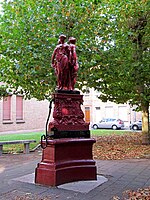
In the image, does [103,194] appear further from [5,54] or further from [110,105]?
[110,105]

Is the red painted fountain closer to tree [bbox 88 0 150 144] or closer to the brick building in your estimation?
tree [bbox 88 0 150 144]

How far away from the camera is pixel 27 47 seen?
10320 mm

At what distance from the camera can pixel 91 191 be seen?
550 cm

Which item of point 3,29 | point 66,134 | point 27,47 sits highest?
point 3,29

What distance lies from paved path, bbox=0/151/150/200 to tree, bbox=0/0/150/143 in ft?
12.2

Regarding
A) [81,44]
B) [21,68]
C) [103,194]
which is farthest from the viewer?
[21,68]

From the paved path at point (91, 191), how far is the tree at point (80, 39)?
3729mm

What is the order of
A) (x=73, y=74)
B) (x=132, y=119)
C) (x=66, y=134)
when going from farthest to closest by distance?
(x=132, y=119), (x=73, y=74), (x=66, y=134)

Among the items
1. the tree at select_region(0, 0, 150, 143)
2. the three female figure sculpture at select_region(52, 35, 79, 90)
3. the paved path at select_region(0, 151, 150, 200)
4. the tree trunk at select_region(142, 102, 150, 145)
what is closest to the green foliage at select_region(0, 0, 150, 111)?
the tree at select_region(0, 0, 150, 143)

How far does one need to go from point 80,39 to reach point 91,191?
243 inches

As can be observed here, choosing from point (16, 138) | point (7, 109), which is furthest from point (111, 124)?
point (16, 138)

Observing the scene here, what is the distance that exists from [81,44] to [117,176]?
5.23m

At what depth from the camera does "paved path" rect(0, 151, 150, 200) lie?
202 inches

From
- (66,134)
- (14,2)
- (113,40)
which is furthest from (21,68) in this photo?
(66,134)
